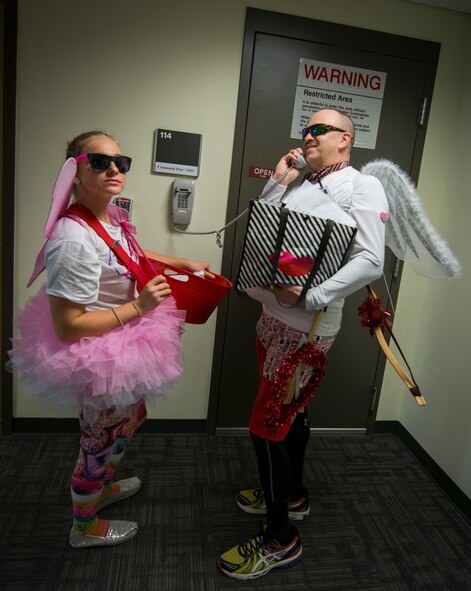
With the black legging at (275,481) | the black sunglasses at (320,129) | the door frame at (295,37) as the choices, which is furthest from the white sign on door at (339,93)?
the black legging at (275,481)

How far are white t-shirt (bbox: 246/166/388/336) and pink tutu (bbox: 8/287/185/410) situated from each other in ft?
1.43

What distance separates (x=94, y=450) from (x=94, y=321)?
540 mm

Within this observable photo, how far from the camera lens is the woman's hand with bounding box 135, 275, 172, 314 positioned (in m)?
1.40

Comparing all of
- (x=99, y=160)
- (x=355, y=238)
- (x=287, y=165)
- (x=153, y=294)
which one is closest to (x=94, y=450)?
(x=153, y=294)

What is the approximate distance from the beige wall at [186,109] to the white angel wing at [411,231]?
0.81 metres

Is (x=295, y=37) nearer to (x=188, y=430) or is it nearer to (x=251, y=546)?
(x=188, y=430)

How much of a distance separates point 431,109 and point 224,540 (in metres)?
2.47

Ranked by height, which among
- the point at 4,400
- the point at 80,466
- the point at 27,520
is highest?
the point at 80,466

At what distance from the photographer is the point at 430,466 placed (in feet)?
8.13

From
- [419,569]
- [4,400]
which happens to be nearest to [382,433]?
[419,569]

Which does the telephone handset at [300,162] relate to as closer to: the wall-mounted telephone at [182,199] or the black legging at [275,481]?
the wall-mounted telephone at [182,199]

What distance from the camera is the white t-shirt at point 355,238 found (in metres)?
1.44

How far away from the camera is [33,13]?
6.72 feet

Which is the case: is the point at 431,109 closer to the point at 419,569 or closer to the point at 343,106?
the point at 343,106
